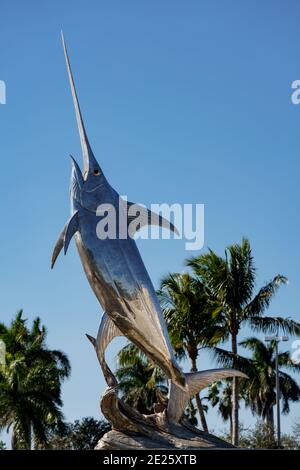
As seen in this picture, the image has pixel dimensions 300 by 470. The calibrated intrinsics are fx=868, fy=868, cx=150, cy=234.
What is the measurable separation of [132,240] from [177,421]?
181 inches

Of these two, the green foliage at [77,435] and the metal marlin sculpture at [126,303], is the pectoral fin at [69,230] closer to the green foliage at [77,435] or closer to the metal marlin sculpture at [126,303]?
the metal marlin sculpture at [126,303]

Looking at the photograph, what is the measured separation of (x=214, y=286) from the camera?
102 feet

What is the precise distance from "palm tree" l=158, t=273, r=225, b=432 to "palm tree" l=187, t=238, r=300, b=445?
469 mm

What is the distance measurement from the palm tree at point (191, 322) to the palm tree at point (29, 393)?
6.42 m

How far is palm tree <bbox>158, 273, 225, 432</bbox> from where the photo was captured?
30.7m

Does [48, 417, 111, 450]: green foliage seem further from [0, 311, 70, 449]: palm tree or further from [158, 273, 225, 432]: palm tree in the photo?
[158, 273, 225, 432]: palm tree

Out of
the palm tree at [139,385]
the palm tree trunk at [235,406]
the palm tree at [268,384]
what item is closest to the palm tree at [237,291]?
the palm tree trunk at [235,406]

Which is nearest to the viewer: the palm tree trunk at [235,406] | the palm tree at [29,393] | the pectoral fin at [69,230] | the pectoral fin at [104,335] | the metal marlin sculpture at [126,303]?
the metal marlin sculpture at [126,303]

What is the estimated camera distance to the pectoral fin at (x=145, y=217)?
22.6 m

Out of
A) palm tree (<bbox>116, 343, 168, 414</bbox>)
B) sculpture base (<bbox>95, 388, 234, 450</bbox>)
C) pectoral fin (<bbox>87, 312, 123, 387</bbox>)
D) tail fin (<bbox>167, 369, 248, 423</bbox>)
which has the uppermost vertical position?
palm tree (<bbox>116, 343, 168, 414</bbox>)

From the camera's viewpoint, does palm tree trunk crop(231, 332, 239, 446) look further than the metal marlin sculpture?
Yes

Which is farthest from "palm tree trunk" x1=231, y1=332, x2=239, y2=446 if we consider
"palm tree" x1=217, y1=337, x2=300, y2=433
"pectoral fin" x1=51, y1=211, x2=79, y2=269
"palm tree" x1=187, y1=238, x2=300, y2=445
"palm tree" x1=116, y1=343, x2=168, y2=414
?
"palm tree" x1=217, y1=337, x2=300, y2=433
